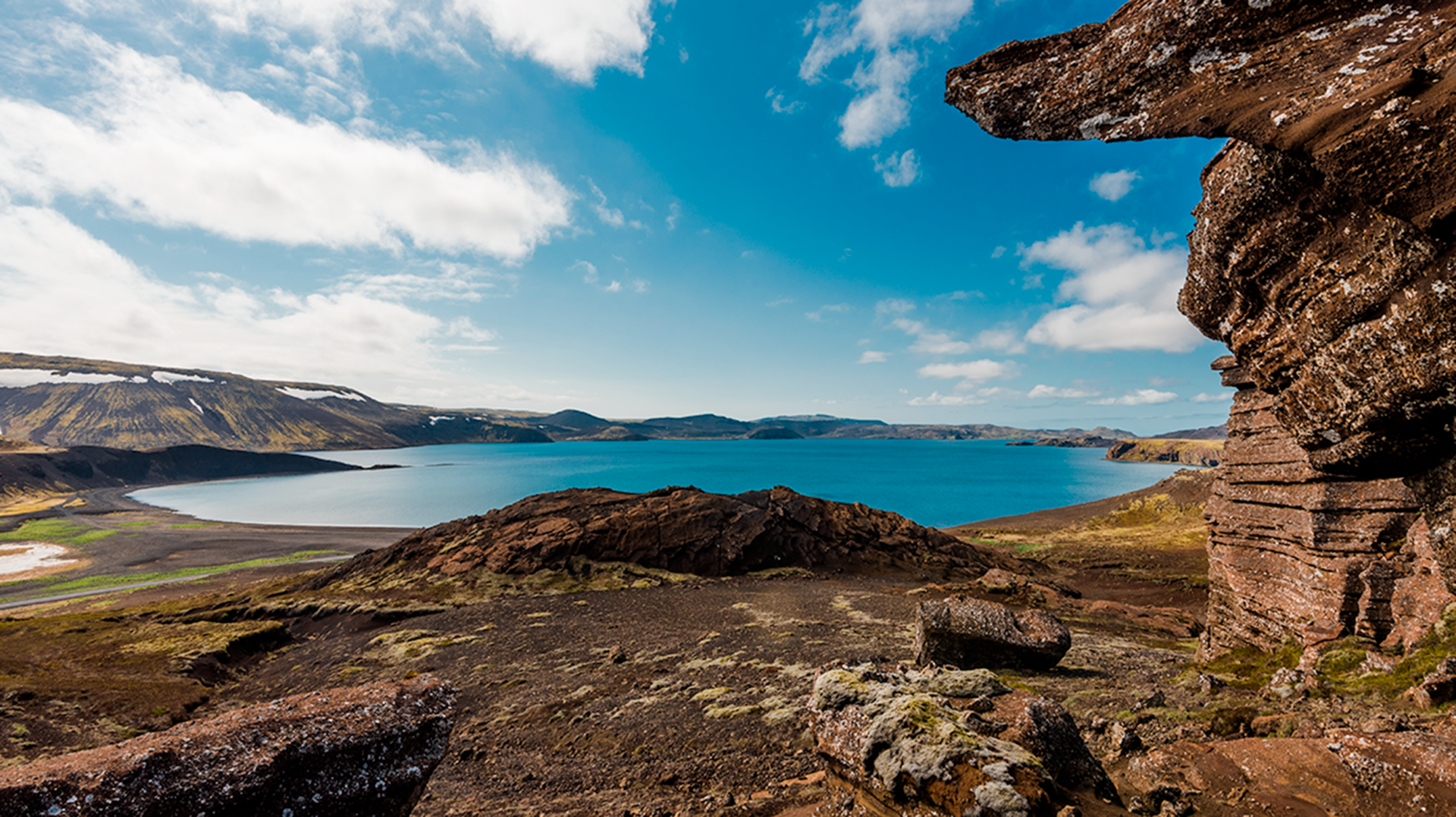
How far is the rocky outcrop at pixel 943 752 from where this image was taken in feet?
16.2

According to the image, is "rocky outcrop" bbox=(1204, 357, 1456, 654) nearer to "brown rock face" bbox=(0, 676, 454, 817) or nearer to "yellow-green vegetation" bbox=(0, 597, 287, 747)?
"brown rock face" bbox=(0, 676, 454, 817)

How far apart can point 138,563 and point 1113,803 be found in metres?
74.3

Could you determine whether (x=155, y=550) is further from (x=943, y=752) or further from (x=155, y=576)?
(x=943, y=752)

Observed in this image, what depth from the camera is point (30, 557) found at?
5391 cm

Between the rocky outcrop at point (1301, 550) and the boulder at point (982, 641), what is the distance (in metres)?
4.44

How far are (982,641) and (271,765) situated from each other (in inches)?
484

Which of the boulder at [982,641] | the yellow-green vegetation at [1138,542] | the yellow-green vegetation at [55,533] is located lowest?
the yellow-green vegetation at [55,533]

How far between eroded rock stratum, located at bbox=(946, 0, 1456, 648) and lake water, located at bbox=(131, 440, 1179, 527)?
74.0 m

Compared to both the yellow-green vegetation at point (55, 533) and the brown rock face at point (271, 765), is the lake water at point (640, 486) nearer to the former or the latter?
the yellow-green vegetation at point (55, 533)

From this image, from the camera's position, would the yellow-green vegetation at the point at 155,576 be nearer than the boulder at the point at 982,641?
No

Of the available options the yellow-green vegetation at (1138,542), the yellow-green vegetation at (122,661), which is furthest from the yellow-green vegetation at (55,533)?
the yellow-green vegetation at (1138,542)

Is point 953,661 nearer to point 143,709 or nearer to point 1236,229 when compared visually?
point 1236,229

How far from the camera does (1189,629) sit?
60.6 ft

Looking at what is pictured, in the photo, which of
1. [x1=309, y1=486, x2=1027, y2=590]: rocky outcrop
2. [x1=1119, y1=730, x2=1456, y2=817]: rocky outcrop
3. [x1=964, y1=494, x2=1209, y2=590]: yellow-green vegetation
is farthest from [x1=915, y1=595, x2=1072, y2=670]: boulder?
[x1=964, y1=494, x2=1209, y2=590]: yellow-green vegetation
